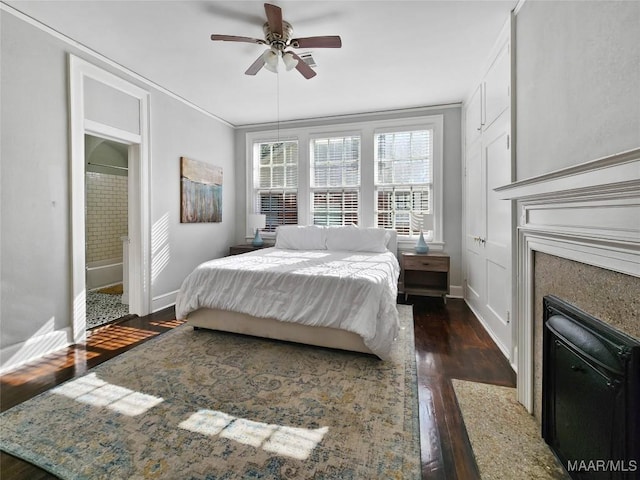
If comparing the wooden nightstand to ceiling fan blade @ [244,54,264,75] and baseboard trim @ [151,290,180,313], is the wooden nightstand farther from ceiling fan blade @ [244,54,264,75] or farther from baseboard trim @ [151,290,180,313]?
baseboard trim @ [151,290,180,313]

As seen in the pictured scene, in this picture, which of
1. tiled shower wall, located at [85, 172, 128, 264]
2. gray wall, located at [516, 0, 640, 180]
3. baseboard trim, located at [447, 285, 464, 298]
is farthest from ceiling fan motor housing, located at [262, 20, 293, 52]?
tiled shower wall, located at [85, 172, 128, 264]

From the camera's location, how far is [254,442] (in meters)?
1.47

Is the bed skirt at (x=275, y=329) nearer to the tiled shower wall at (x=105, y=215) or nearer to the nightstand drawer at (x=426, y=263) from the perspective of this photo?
the nightstand drawer at (x=426, y=263)

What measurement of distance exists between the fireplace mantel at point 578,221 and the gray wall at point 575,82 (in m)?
0.22

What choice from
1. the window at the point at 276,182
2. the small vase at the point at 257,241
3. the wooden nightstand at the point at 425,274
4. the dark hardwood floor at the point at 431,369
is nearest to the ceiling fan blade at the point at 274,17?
the window at the point at 276,182

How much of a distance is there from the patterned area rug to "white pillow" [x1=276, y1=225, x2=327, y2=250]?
223 centimetres

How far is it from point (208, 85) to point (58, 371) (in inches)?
131

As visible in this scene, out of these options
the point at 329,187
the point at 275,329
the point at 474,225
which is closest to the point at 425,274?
the point at 474,225

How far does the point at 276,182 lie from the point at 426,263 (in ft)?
9.47

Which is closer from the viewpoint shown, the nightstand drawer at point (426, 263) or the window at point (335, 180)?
the nightstand drawer at point (426, 263)

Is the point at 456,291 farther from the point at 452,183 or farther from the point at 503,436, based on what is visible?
the point at 503,436

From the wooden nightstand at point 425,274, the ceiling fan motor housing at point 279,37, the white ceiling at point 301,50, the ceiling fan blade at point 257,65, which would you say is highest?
the white ceiling at point 301,50

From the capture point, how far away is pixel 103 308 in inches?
149

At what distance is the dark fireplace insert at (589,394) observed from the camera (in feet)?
2.98
